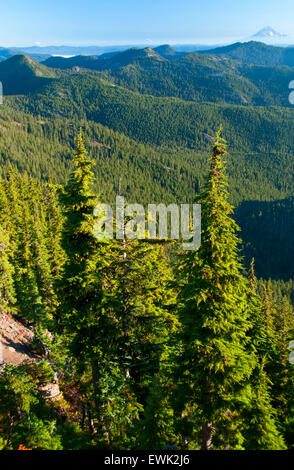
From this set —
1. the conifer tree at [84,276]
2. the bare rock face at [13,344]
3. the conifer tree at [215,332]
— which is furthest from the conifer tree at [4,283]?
the conifer tree at [215,332]

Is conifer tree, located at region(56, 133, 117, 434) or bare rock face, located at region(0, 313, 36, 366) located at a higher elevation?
conifer tree, located at region(56, 133, 117, 434)

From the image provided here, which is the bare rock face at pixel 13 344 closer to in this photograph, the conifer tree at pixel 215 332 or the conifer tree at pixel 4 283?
the conifer tree at pixel 4 283

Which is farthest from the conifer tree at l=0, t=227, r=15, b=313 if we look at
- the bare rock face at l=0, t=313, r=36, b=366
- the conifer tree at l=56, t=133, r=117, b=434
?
the conifer tree at l=56, t=133, r=117, b=434

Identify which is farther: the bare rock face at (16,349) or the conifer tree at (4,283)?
the conifer tree at (4,283)

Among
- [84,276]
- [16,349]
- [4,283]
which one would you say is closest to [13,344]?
[16,349]

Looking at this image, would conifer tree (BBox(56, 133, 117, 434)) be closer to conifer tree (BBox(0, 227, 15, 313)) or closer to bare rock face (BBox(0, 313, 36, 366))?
bare rock face (BBox(0, 313, 36, 366))

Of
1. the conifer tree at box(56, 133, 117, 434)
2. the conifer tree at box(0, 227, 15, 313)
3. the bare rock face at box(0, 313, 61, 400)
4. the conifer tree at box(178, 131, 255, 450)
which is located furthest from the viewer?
the conifer tree at box(0, 227, 15, 313)

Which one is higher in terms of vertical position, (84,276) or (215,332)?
(84,276)

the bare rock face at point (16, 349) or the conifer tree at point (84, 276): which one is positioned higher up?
the conifer tree at point (84, 276)

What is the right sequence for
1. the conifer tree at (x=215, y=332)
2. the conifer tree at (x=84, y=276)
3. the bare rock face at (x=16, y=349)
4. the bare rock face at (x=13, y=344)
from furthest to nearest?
1. the bare rock face at (x=13, y=344)
2. the bare rock face at (x=16, y=349)
3. the conifer tree at (x=84, y=276)
4. the conifer tree at (x=215, y=332)

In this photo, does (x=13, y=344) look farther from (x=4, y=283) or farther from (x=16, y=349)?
(x=4, y=283)

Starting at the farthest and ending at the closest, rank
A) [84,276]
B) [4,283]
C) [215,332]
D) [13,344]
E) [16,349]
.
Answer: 1. [4,283]
2. [13,344]
3. [16,349]
4. [84,276]
5. [215,332]

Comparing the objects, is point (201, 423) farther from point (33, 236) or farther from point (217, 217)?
point (33, 236)

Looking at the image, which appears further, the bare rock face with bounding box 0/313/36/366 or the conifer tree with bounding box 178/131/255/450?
the bare rock face with bounding box 0/313/36/366
